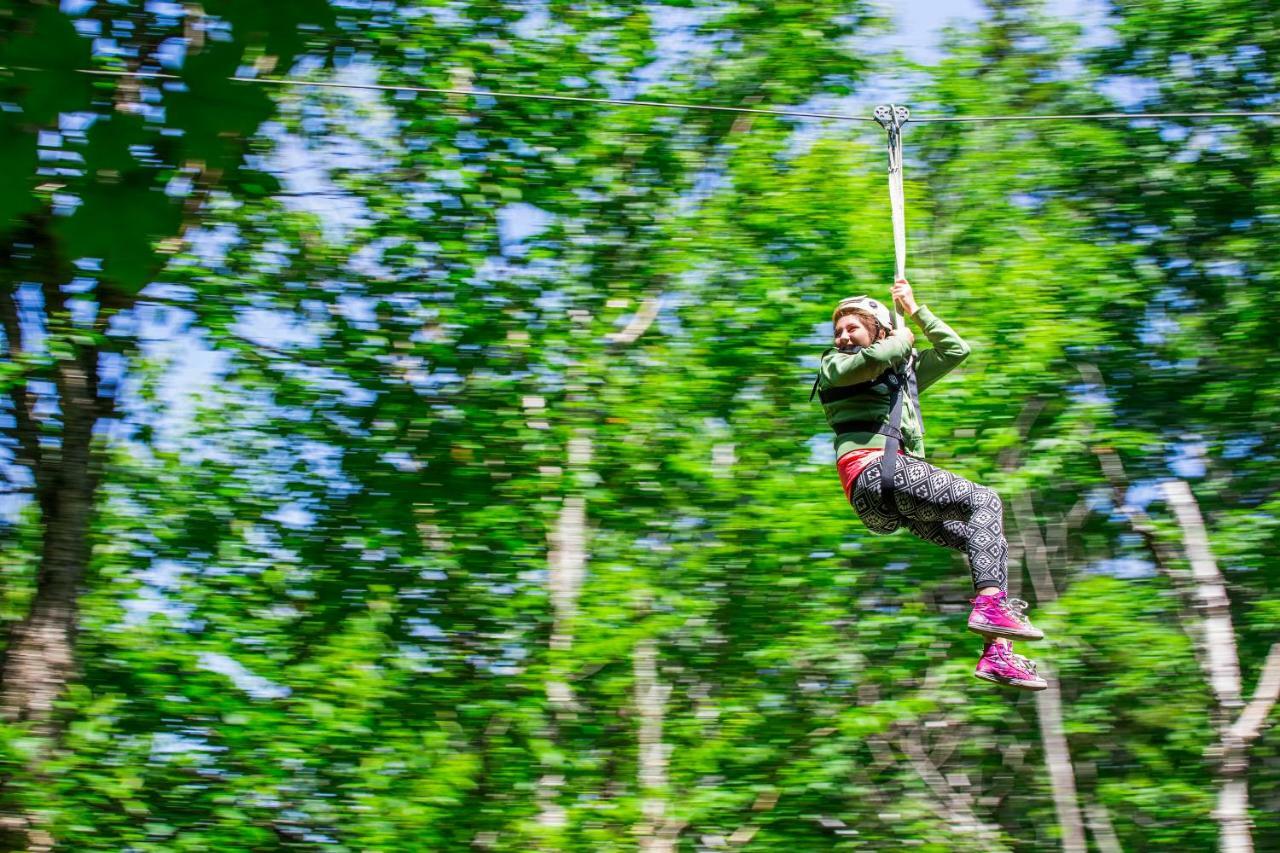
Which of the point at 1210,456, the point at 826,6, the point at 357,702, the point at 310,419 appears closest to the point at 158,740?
the point at 357,702

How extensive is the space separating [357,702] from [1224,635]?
23.9 ft

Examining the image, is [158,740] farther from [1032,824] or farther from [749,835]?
[1032,824]

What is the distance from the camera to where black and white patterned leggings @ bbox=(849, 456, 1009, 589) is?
18.4 ft

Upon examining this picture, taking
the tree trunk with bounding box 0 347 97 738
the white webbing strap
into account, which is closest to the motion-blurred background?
the tree trunk with bounding box 0 347 97 738

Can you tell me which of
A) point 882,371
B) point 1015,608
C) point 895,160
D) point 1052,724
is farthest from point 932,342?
point 1052,724

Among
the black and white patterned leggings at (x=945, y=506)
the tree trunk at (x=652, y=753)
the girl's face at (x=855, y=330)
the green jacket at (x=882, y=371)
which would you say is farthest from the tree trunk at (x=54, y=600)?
the girl's face at (x=855, y=330)

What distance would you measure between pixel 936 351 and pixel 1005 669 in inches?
49.1

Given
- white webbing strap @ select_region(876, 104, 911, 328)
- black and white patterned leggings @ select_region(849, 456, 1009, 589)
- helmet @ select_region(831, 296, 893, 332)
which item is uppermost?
white webbing strap @ select_region(876, 104, 911, 328)

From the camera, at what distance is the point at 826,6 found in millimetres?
13797

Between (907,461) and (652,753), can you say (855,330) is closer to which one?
(907,461)

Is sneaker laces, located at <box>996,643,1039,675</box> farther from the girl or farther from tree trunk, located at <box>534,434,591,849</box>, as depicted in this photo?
tree trunk, located at <box>534,434,591,849</box>

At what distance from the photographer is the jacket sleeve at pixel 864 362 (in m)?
5.44

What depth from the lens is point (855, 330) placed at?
18.5ft

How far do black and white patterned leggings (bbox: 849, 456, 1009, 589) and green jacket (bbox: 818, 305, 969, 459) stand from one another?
14cm
